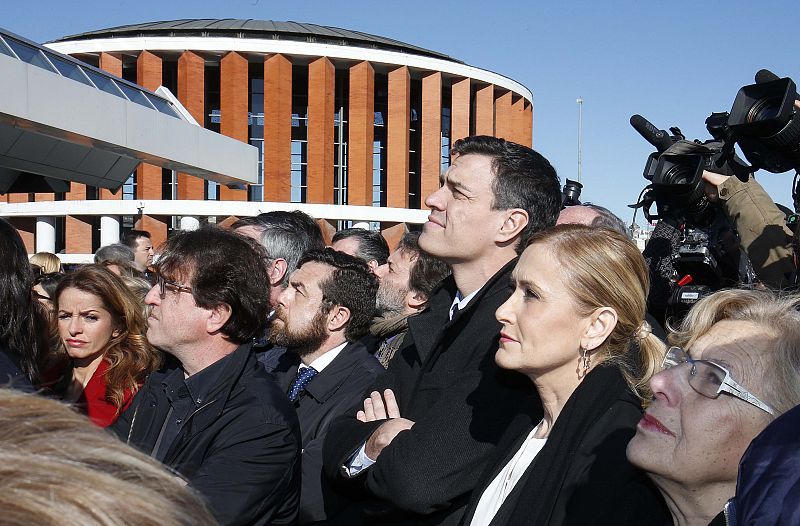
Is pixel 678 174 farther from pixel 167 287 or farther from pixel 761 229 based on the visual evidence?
pixel 167 287

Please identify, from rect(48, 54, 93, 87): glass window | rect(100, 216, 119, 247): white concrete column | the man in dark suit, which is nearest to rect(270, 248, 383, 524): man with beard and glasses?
the man in dark suit

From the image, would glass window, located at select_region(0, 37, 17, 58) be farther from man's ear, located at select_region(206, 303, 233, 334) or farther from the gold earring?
the gold earring

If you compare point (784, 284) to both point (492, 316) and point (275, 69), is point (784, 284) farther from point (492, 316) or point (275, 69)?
point (275, 69)

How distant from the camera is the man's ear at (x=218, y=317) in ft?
10.5

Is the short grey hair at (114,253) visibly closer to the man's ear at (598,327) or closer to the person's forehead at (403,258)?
the person's forehead at (403,258)

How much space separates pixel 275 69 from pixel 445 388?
39.2m

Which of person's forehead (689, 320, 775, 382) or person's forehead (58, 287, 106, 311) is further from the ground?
person's forehead (689, 320, 775, 382)

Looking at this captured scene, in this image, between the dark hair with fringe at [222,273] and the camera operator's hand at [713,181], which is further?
the camera operator's hand at [713,181]

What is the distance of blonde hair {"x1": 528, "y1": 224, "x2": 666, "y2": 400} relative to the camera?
8.45 feet

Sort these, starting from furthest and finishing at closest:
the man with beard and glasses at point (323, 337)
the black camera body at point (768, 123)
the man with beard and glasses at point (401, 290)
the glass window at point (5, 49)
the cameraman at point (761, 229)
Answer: the glass window at point (5, 49) < the man with beard and glasses at point (401, 290) < the man with beard and glasses at point (323, 337) < the cameraman at point (761, 229) < the black camera body at point (768, 123)

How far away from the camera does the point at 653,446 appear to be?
7.07 feet

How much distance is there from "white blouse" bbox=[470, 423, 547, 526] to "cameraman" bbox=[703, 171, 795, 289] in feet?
6.10

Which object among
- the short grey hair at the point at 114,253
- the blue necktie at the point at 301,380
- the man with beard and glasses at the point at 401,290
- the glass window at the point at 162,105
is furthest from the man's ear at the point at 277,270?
the glass window at the point at 162,105

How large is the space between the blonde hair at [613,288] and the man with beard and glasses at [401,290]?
1.31 meters
